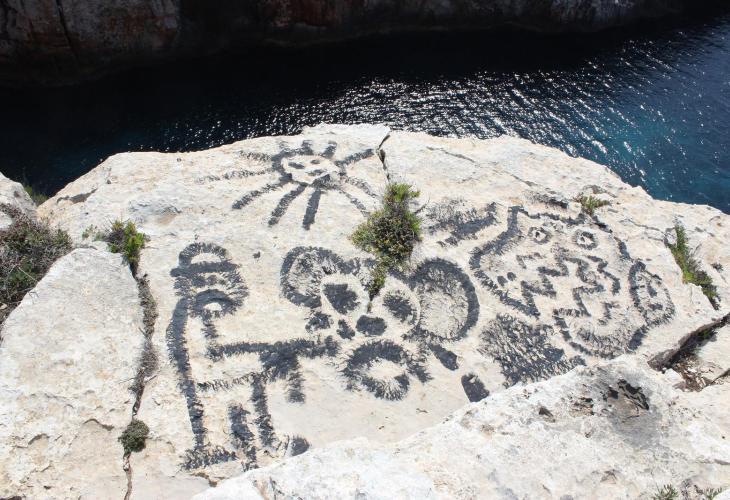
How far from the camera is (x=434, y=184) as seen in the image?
9.84 meters

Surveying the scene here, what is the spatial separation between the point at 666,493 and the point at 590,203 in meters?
5.70

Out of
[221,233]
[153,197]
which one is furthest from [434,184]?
[153,197]

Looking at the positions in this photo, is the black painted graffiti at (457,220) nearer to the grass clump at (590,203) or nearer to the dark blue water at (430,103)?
the grass clump at (590,203)

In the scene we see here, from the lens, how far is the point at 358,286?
8359mm

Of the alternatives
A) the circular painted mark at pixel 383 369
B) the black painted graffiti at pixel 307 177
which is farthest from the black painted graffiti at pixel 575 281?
the black painted graffiti at pixel 307 177

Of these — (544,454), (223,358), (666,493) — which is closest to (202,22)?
(223,358)

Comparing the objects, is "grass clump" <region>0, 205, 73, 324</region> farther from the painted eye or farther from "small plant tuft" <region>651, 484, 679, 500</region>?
"small plant tuft" <region>651, 484, 679, 500</region>

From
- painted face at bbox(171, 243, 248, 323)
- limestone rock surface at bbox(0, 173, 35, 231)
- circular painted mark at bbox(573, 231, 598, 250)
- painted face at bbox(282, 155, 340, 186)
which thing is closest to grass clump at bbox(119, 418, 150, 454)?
painted face at bbox(171, 243, 248, 323)

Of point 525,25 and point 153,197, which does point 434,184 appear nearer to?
point 153,197

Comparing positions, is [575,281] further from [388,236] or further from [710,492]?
[710,492]

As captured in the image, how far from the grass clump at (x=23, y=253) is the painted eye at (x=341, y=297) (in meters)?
3.38

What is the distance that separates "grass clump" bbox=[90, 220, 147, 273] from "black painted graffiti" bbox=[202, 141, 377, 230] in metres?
1.40

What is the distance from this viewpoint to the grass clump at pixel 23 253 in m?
7.55

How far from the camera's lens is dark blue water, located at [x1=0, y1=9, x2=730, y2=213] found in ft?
49.5
